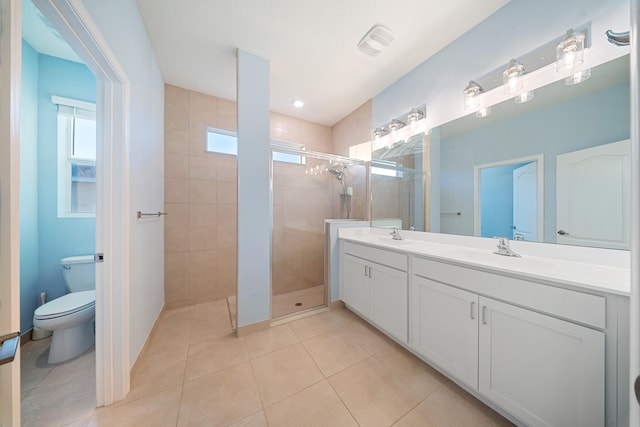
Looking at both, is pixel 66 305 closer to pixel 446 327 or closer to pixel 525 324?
pixel 446 327

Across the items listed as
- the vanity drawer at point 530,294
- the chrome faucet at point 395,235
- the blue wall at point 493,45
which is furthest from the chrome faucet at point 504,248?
the blue wall at point 493,45

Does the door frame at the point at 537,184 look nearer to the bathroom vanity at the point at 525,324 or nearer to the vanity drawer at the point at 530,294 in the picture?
the bathroom vanity at the point at 525,324

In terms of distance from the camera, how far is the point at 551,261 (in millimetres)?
1227

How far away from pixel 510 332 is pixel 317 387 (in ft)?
3.65

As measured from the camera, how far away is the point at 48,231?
1836 mm

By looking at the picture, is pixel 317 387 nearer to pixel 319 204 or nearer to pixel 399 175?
pixel 319 204

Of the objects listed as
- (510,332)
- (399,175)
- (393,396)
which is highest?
(399,175)

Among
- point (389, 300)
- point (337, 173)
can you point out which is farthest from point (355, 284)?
point (337, 173)

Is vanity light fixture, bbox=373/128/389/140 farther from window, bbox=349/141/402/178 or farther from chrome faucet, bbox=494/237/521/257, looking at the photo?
chrome faucet, bbox=494/237/521/257

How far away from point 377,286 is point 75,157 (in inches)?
117

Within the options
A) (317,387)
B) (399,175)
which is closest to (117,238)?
(317,387)

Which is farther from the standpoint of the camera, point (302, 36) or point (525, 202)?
point (302, 36)

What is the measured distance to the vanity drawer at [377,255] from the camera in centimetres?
161

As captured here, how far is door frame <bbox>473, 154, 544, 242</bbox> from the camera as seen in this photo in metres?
1.29
